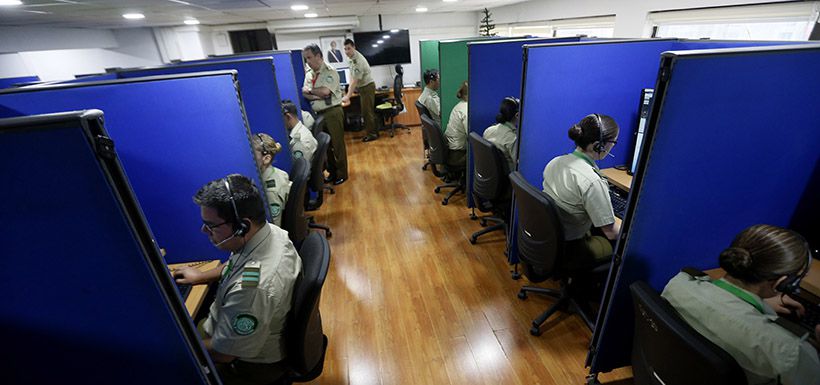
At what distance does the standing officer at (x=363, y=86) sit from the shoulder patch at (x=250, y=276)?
4.36 m

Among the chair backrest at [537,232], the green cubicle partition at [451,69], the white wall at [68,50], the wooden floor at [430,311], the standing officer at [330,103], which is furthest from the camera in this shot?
the white wall at [68,50]

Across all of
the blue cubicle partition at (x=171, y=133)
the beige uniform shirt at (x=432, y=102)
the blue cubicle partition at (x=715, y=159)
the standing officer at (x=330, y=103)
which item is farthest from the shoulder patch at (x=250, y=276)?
the beige uniform shirt at (x=432, y=102)

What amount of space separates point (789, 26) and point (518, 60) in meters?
1.78

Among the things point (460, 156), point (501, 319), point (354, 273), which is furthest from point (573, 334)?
point (460, 156)

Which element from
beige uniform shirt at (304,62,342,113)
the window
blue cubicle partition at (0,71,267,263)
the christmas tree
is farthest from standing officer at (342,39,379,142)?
blue cubicle partition at (0,71,267,263)

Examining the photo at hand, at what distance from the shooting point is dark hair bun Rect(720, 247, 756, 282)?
967mm

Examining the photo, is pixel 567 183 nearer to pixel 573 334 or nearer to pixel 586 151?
pixel 586 151

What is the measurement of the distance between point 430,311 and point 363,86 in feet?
14.0

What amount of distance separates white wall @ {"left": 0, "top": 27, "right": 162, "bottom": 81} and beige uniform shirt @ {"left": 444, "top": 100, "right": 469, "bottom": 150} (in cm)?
617

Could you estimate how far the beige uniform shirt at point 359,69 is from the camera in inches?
206

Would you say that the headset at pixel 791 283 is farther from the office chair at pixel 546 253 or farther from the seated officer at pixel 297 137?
the seated officer at pixel 297 137

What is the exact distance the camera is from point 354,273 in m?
2.57

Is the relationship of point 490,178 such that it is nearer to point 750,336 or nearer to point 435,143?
point 435,143

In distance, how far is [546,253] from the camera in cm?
165
